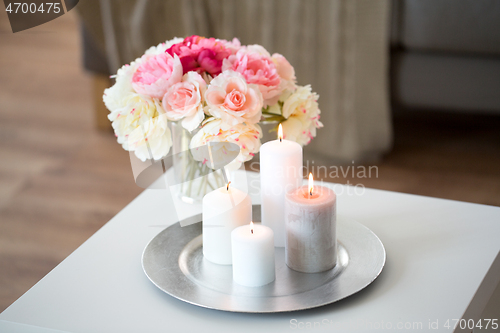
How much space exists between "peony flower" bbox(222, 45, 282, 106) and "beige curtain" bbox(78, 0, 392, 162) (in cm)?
86

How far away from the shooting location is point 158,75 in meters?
0.75

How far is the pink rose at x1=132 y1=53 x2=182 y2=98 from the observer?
737 millimetres

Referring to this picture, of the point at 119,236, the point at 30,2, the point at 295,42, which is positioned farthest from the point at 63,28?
the point at 119,236

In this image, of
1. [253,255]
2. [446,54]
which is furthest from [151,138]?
[446,54]

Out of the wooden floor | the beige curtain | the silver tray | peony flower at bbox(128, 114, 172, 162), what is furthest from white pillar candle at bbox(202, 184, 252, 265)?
the beige curtain

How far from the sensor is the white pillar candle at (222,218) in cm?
69

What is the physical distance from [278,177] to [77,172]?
3.67 ft

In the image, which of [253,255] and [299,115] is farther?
[299,115]

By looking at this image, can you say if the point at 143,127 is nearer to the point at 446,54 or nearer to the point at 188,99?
the point at 188,99

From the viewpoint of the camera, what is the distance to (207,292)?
2.13 feet

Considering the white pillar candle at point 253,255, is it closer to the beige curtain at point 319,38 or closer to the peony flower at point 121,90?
the peony flower at point 121,90

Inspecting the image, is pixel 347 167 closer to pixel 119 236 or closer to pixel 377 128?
pixel 377 128

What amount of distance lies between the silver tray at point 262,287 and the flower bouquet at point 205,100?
13 cm

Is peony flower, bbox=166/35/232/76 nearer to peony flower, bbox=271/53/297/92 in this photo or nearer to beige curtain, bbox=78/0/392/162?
peony flower, bbox=271/53/297/92
